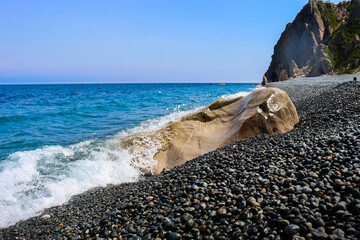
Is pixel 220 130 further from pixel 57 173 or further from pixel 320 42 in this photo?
pixel 320 42

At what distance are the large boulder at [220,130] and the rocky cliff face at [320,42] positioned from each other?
57.3 m

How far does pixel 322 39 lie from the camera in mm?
71000

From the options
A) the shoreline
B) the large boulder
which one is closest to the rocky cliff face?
the large boulder

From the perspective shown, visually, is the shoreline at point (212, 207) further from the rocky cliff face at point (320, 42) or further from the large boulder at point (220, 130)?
the rocky cliff face at point (320, 42)

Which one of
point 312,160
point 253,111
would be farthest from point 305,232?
point 253,111

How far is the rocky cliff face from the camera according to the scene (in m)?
57.9

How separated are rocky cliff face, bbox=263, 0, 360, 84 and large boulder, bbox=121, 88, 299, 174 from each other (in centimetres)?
5735

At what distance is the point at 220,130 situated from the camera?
829cm

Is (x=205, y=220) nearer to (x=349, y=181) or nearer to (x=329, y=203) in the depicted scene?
(x=329, y=203)

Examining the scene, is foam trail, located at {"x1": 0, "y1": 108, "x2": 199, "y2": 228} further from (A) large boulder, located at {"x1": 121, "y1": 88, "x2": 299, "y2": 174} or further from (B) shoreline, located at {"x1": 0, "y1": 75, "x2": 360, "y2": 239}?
(B) shoreline, located at {"x1": 0, "y1": 75, "x2": 360, "y2": 239}

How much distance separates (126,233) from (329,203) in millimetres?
2712

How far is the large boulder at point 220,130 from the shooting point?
719 cm

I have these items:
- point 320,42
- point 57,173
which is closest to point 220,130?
point 57,173

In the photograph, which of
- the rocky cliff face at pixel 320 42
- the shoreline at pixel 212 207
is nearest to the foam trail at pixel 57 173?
the shoreline at pixel 212 207
